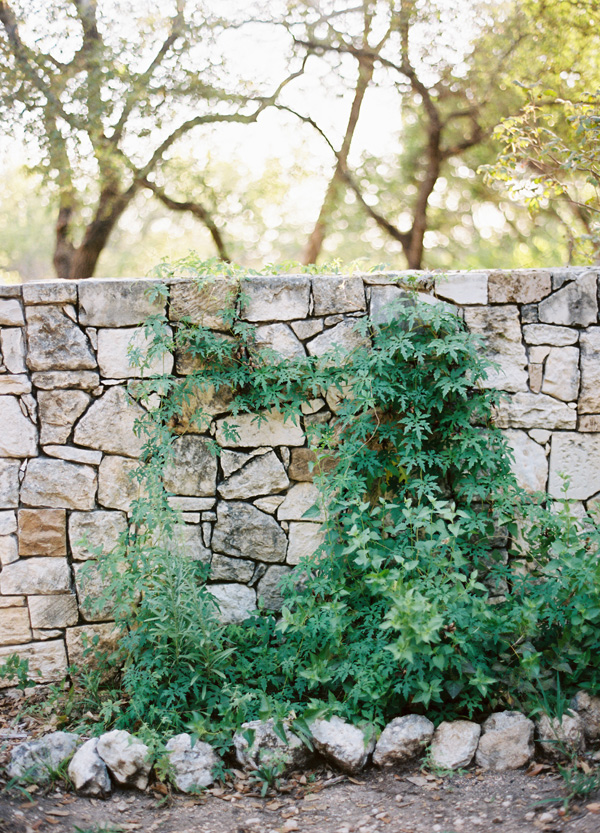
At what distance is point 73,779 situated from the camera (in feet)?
8.13

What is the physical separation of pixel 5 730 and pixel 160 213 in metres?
11.3

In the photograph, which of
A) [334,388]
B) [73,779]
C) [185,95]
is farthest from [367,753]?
[185,95]

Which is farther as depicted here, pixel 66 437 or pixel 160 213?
pixel 160 213

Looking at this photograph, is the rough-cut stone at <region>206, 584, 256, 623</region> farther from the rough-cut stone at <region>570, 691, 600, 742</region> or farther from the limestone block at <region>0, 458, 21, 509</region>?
the rough-cut stone at <region>570, 691, 600, 742</region>

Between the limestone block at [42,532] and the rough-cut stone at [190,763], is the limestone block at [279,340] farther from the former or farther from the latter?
the rough-cut stone at [190,763]

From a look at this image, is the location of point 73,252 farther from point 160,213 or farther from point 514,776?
point 514,776

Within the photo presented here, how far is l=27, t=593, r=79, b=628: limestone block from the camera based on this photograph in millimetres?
3215

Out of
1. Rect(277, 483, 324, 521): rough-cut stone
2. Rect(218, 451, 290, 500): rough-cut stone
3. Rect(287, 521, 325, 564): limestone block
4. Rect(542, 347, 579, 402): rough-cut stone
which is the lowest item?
Rect(287, 521, 325, 564): limestone block

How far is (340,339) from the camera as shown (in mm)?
3158

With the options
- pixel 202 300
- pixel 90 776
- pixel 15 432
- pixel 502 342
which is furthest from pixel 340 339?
pixel 90 776

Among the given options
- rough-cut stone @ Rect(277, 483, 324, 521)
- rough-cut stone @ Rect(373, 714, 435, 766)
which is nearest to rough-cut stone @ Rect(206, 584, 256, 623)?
rough-cut stone @ Rect(277, 483, 324, 521)

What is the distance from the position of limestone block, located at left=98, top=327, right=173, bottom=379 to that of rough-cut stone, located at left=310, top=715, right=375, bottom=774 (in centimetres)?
180

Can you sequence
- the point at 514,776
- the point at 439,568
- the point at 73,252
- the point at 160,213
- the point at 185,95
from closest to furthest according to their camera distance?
the point at 514,776
the point at 439,568
the point at 185,95
the point at 73,252
the point at 160,213

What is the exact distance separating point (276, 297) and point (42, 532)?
5.57ft
